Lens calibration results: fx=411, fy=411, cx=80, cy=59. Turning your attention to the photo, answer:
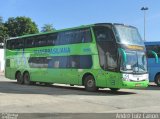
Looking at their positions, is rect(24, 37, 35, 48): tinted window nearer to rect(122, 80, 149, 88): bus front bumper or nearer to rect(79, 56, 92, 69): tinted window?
rect(79, 56, 92, 69): tinted window

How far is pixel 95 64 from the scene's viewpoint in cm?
2222

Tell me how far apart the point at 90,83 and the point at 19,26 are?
237 feet

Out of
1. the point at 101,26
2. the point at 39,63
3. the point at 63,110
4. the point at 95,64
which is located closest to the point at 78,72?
the point at 95,64

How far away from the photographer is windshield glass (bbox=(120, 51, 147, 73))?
20873 mm

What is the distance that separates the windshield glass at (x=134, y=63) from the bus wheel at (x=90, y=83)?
2.39 m

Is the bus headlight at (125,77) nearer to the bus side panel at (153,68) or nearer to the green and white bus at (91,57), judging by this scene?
the green and white bus at (91,57)

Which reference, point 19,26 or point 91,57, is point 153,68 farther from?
point 19,26

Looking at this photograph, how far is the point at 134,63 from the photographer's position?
21219mm

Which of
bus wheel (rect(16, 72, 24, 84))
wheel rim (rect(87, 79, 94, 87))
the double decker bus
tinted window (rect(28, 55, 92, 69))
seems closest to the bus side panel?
the double decker bus

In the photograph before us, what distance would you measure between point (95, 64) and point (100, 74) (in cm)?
67

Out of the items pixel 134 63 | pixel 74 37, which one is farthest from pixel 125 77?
pixel 74 37

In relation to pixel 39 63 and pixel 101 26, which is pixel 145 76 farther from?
pixel 39 63

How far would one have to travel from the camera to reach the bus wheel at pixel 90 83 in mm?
22466

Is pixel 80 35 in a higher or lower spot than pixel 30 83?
higher
